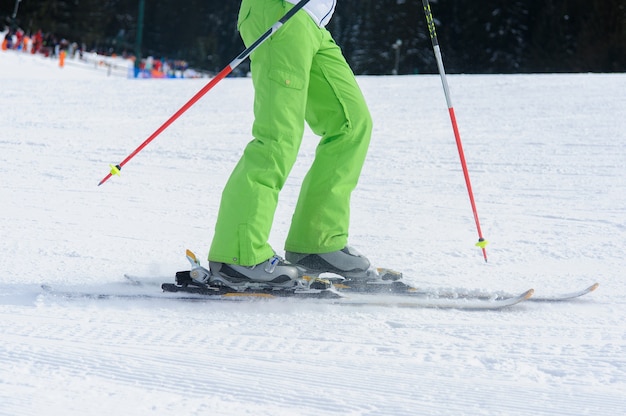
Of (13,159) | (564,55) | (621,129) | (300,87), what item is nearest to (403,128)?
(621,129)

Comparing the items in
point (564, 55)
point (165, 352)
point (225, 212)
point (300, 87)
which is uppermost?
point (564, 55)

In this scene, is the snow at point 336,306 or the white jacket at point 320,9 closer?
the snow at point 336,306

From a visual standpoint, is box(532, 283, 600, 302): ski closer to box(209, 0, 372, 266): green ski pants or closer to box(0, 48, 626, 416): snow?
box(0, 48, 626, 416): snow

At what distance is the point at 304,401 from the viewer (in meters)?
1.95

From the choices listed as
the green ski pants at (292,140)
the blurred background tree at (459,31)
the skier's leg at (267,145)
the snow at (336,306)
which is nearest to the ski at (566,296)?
the snow at (336,306)

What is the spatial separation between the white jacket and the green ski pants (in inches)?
1.1

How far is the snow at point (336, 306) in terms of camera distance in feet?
6.60

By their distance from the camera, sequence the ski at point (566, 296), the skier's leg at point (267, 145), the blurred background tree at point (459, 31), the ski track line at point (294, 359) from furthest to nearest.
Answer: the blurred background tree at point (459, 31) → the ski at point (566, 296) → the skier's leg at point (267, 145) → the ski track line at point (294, 359)

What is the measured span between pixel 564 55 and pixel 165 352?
44.3 metres

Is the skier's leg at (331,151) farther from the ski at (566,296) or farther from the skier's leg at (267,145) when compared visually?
the ski at (566,296)

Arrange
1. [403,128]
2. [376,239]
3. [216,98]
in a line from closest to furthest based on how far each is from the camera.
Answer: [376,239], [403,128], [216,98]

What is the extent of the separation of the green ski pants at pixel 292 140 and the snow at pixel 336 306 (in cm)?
30

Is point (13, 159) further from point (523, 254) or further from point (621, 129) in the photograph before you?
point (621, 129)

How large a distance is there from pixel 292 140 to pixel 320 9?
503 millimetres
